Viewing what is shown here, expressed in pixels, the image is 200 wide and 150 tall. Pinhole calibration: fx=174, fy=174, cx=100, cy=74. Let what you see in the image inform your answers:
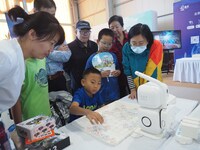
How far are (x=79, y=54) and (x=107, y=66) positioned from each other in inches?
14.9

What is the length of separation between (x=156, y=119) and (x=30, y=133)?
0.49 metres

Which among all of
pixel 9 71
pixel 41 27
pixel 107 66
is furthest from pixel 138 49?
pixel 9 71

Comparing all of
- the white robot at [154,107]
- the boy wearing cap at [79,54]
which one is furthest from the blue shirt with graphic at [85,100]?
the white robot at [154,107]

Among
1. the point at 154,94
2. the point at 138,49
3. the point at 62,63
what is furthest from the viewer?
the point at 62,63

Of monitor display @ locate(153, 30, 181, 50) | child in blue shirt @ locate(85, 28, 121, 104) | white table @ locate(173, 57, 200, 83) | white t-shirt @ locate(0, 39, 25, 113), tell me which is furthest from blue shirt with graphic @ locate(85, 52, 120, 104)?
monitor display @ locate(153, 30, 181, 50)

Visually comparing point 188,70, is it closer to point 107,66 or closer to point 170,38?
point 170,38

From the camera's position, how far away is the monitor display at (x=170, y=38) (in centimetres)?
462

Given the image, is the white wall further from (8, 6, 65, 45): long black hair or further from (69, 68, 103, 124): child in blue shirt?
(8, 6, 65, 45): long black hair

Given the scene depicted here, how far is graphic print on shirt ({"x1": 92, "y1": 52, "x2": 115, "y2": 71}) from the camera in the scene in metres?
1.35

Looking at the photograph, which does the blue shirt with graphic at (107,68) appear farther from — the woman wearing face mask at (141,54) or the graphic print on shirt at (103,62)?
the woman wearing face mask at (141,54)

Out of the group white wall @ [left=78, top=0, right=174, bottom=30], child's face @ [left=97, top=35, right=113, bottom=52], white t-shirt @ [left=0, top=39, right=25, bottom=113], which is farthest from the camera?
white wall @ [left=78, top=0, right=174, bottom=30]

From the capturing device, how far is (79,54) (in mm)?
1615

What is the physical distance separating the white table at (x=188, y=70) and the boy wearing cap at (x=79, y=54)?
2.97 meters

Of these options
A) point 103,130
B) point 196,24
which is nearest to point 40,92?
point 103,130
